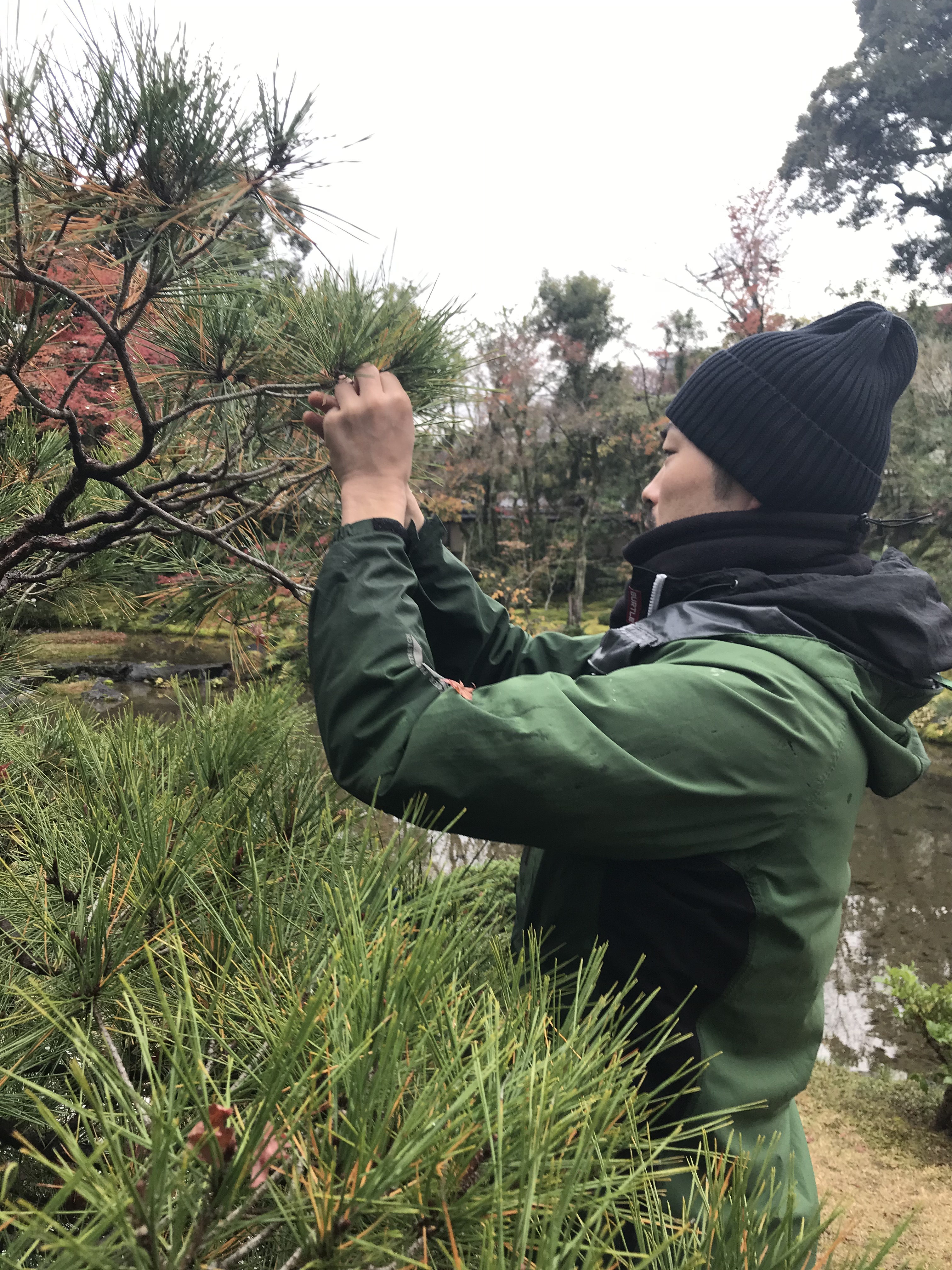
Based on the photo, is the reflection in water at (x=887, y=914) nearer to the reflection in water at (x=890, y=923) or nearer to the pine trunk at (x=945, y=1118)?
the reflection in water at (x=890, y=923)

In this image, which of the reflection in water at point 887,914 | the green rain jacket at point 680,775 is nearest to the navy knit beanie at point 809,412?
the green rain jacket at point 680,775

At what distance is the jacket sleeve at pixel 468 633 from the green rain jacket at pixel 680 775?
1.03ft

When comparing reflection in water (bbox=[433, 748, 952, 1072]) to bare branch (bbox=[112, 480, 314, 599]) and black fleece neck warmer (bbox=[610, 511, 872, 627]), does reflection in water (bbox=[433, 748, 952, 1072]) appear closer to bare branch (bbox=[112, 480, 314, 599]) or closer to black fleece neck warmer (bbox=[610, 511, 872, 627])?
bare branch (bbox=[112, 480, 314, 599])

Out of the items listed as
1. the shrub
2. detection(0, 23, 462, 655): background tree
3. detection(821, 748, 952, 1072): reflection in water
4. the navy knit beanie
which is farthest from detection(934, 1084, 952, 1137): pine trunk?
detection(0, 23, 462, 655): background tree

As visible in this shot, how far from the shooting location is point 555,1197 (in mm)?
444

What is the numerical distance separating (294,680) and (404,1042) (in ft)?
4.20

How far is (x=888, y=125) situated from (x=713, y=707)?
15663mm

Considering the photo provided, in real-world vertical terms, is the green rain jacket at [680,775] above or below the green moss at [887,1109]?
above

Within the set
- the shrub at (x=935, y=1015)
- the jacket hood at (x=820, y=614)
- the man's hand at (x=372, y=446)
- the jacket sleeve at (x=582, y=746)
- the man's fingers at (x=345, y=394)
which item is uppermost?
the man's fingers at (x=345, y=394)

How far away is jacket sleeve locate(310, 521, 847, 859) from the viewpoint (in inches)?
30.0

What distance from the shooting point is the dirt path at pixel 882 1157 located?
2.66 meters

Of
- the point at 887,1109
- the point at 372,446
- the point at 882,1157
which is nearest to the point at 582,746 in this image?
the point at 372,446

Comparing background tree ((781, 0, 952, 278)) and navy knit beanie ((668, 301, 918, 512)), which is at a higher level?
background tree ((781, 0, 952, 278))

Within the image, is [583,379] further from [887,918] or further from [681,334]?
[887,918]
